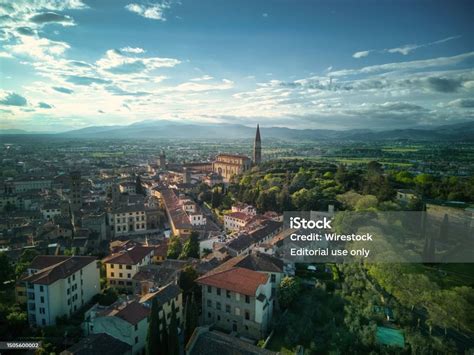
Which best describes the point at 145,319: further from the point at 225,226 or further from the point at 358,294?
the point at 225,226

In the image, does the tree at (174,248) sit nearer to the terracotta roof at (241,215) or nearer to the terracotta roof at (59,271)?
the terracotta roof at (59,271)

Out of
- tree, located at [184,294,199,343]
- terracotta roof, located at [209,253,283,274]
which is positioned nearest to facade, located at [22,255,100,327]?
tree, located at [184,294,199,343]

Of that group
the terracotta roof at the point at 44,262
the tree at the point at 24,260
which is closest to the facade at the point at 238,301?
the terracotta roof at the point at 44,262

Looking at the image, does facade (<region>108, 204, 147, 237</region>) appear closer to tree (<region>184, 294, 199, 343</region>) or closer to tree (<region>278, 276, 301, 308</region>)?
tree (<region>184, 294, 199, 343</region>)

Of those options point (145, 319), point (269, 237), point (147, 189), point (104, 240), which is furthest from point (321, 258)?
point (147, 189)

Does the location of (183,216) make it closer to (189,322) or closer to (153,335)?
(189,322)

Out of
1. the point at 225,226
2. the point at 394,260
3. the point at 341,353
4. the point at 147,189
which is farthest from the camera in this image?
the point at 147,189
